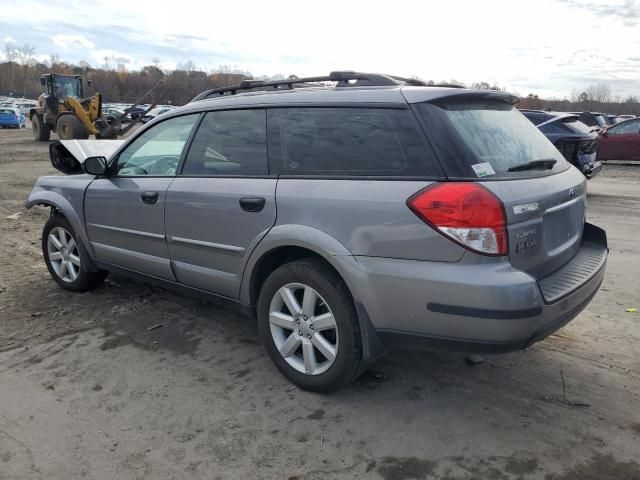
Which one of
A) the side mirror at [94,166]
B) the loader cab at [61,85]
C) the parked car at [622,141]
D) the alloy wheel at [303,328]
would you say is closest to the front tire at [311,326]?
the alloy wheel at [303,328]

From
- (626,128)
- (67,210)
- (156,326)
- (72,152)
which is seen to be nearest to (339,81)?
(156,326)

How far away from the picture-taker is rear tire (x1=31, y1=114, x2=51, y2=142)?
2383 centimetres

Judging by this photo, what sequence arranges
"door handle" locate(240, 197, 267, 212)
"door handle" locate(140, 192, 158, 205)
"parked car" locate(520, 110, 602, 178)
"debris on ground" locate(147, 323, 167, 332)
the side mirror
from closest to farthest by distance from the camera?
"door handle" locate(240, 197, 267, 212) < "door handle" locate(140, 192, 158, 205) < "debris on ground" locate(147, 323, 167, 332) < the side mirror < "parked car" locate(520, 110, 602, 178)

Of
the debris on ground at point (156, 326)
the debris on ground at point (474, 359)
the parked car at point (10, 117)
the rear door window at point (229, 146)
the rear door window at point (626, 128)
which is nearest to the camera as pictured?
the rear door window at point (229, 146)

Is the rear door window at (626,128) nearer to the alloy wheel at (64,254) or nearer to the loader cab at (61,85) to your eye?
the alloy wheel at (64,254)

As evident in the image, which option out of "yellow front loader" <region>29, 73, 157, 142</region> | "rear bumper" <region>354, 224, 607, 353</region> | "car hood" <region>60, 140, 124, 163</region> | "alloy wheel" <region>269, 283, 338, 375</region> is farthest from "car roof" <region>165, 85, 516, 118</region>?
"yellow front loader" <region>29, 73, 157, 142</region>

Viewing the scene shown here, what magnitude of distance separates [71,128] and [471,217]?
20.7 m

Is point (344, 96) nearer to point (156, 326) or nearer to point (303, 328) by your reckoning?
point (303, 328)

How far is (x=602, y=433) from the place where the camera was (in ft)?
9.21

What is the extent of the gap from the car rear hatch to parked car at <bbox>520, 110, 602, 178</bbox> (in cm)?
759

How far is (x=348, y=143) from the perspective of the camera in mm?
3057

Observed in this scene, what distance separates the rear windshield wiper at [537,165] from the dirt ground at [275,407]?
1.29m

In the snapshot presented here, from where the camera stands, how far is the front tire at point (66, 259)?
485 cm

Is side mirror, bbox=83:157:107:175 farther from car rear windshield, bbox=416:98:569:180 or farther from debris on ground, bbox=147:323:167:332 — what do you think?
car rear windshield, bbox=416:98:569:180
